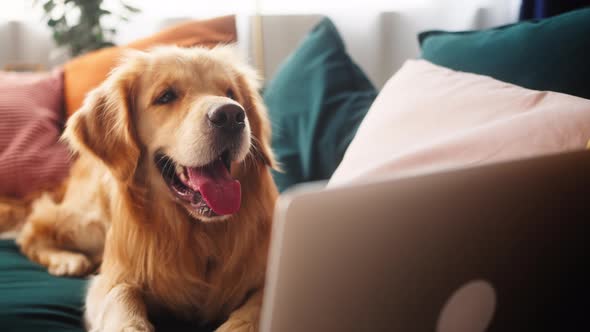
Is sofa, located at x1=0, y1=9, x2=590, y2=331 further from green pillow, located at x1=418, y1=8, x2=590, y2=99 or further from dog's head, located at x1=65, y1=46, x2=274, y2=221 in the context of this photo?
dog's head, located at x1=65, y1=46, x2=274, y2=221

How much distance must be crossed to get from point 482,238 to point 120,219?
2.54 ft

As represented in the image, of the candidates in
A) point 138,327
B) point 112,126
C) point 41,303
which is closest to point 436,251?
point 138,327

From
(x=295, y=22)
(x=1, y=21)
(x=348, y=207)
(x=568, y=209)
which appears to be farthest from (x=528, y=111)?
(x=1, y=21)

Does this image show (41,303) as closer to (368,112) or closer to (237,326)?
(237,326)

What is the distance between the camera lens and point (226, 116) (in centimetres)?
93

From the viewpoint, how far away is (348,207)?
47 cm

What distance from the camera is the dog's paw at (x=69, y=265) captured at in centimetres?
123

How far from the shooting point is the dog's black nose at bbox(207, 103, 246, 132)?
930mm

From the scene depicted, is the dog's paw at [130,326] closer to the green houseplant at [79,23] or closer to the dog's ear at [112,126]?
the dog's ear at [112,126]

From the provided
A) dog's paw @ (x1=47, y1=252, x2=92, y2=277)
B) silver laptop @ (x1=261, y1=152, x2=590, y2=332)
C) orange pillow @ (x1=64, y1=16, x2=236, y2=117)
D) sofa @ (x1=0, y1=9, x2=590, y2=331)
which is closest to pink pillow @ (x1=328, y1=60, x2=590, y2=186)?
sofa @ (x1=0, y1=9, x2=590, y2=331)

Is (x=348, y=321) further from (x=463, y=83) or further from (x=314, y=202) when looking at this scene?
(x=463, y=83)

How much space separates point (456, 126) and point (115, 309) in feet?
2.40

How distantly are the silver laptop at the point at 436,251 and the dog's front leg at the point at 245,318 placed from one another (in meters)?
0.45

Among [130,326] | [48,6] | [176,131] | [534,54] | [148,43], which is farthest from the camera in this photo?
[48,6]
